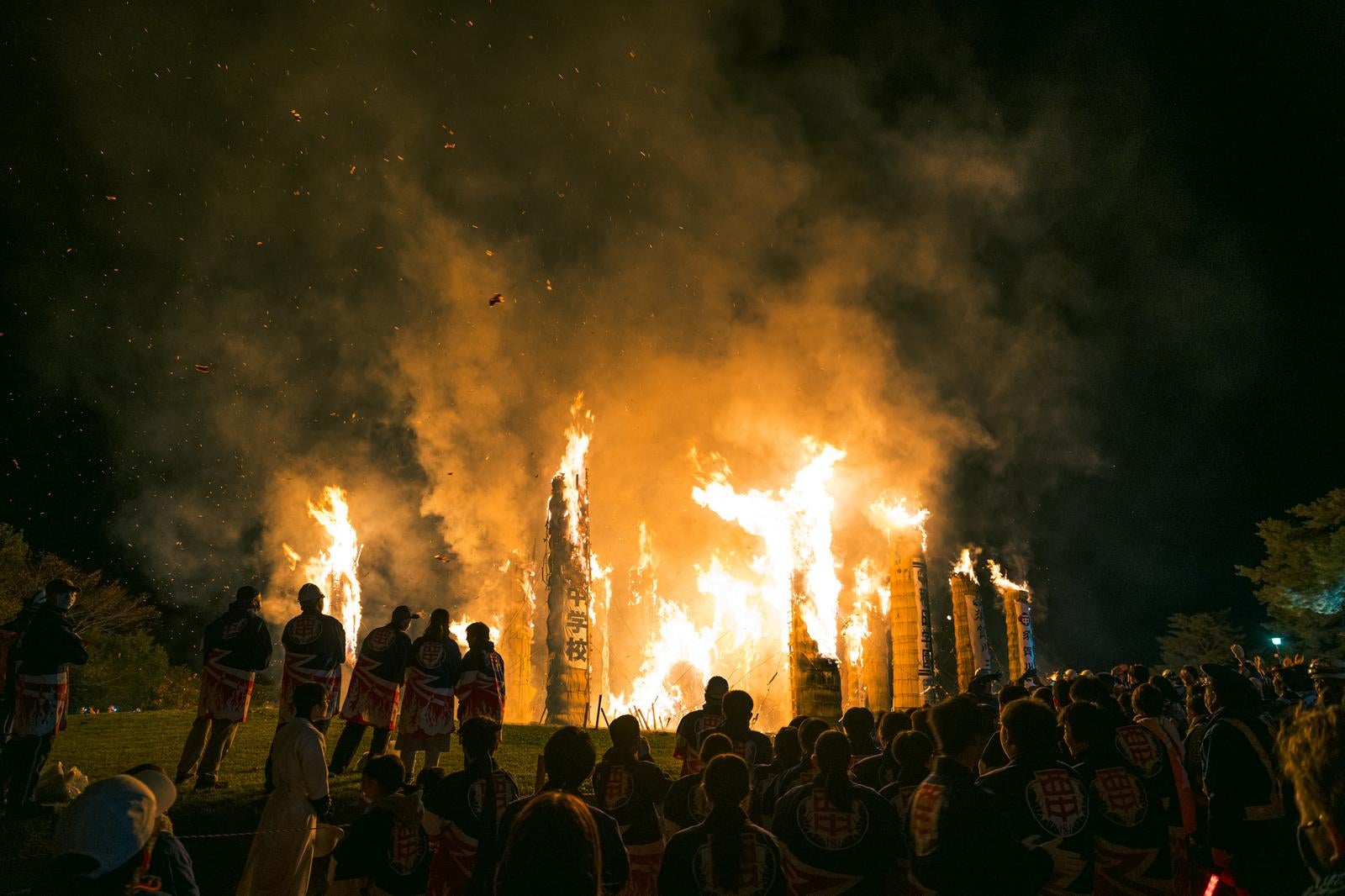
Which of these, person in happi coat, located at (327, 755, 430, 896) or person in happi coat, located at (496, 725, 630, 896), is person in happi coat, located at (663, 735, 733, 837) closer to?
person in happi coat, located at (496, 725, 630, 896)

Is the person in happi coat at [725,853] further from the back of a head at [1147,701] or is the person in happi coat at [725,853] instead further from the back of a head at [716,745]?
the back of a head at [1147,701]

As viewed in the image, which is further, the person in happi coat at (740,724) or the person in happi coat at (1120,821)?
the person in happi coat at (740,724)

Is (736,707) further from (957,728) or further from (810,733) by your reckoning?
(957,728)

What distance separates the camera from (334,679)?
10.2m

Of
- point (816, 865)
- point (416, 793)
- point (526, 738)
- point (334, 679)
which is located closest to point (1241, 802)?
point (816, 865)

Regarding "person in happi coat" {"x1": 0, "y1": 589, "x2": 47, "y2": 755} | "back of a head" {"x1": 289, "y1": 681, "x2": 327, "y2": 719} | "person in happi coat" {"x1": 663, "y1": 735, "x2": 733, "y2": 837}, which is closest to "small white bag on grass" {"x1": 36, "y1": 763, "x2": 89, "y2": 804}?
"person in happi coat" {"x1": 0, "y1": 589, "x2": 47, "y2": 755}

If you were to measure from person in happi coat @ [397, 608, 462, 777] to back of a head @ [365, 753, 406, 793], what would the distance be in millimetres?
4324

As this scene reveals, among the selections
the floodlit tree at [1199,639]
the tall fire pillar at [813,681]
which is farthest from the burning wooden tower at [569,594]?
the floodlit tree at [1199,639]

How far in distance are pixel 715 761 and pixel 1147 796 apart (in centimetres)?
336

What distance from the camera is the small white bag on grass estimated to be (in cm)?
908

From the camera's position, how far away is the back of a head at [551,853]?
11.4ft

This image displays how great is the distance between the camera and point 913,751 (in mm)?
6020

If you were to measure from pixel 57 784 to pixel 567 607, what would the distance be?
37.9 metres

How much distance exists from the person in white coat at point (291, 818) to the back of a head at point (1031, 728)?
17.7ft
